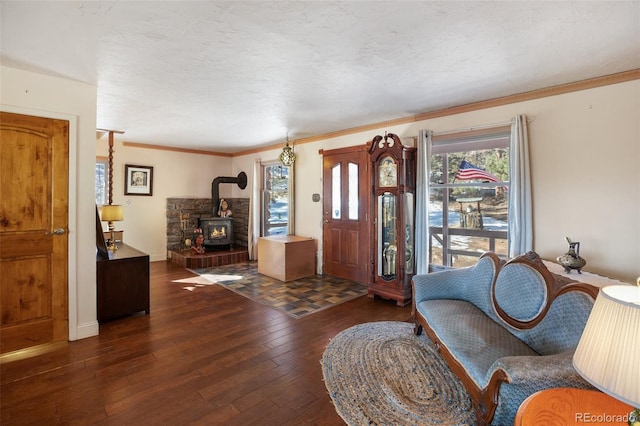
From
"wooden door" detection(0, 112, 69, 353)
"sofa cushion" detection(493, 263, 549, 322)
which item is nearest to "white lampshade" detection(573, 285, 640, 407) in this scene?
"sofa cushion" detection(493, 263, 549, 322)

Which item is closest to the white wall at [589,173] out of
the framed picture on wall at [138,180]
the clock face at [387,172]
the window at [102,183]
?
the clock face at [387,172]

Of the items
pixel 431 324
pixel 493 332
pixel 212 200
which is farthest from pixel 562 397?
pixel 212 200

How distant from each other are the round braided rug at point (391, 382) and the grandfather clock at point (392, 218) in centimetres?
100

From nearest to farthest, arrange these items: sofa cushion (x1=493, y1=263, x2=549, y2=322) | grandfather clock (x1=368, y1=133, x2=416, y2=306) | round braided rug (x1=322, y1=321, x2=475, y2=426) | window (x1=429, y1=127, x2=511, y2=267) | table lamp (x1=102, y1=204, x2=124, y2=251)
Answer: round braided rug (x1=322, y1=321, x2=475, y2=426)
sofa cushion (x1=493, y1=263, x2=549, y2=322)
window (x1=429, y1=127, x2=511, y2=267)
grandfather clock (x1=368, y1=133, x2=416, y2=306)
table lamp (x1=102, y1=204, x2=124, y2=251)

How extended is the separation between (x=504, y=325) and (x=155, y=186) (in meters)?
6.50

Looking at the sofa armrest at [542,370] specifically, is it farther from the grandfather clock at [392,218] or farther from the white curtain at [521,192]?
the grandfather clock at [392,218]

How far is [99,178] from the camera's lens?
19.0 feet

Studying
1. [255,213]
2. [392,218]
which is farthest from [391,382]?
[255,213]

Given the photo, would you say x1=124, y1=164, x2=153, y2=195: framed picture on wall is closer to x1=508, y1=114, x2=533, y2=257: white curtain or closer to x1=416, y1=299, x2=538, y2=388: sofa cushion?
x1=416, y1=299, x2=538, y2=388: sofa cushion

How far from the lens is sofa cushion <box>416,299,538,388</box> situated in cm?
172

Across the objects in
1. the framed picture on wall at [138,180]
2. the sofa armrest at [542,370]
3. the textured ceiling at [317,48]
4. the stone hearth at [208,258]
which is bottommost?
the stone hearth at [208,258]

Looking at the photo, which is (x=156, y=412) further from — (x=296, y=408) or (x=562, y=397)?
(x=562, y=397)

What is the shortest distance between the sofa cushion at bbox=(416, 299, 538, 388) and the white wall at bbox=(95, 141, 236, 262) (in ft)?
18.3

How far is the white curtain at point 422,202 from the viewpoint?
379cm
